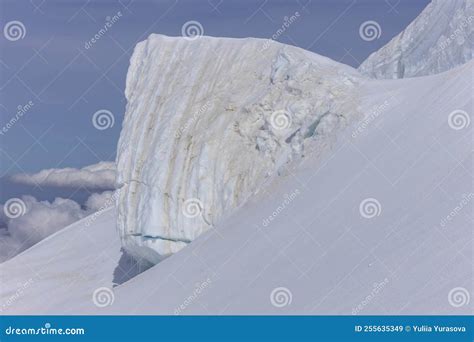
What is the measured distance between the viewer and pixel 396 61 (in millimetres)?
36125

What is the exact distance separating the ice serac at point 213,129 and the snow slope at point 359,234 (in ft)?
2.35

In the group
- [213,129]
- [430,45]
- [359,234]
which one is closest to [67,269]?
[213,129]

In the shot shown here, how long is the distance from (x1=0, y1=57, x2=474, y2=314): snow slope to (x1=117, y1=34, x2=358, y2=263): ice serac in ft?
2.35

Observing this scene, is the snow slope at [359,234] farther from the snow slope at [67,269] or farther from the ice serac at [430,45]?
the ice serac at [430,45]

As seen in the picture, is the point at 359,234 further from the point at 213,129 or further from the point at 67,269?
the point at 67,269

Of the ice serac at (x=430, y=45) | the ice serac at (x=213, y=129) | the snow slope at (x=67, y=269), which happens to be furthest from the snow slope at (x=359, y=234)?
the ice serac at (x=430, y=45)

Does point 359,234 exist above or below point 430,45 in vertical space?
below

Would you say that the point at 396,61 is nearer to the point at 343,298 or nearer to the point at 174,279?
the point at 174,279

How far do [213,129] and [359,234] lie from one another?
6660mm

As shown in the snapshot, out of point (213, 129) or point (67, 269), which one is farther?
point (67, 269)

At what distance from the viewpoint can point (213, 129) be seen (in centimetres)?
2661

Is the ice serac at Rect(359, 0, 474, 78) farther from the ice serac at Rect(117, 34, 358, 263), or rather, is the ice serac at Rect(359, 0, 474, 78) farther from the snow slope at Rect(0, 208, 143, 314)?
the snow slope at Rect(0, 208, 143, 314)

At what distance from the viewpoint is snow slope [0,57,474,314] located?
1911 centimetres

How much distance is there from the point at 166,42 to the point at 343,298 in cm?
1254
